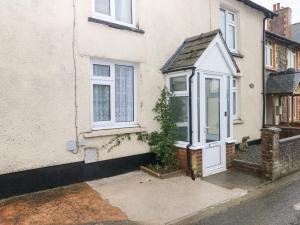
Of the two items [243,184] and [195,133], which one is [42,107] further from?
[243,184]

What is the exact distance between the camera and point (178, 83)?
7.47 metres

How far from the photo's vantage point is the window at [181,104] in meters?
7.20

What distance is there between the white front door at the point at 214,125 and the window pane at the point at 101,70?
261 centimetres

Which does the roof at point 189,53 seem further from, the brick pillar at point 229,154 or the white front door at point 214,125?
the brick pillar at point 229,154

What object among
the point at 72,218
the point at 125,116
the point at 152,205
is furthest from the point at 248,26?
the point at 72,218

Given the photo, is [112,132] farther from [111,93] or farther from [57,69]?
[57,69]

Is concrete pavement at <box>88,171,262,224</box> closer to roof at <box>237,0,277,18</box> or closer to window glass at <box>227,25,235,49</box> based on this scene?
window glass at <box>227,25,235,49</box>

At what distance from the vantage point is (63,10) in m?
6.01

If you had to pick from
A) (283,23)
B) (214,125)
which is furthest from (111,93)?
(283,23)

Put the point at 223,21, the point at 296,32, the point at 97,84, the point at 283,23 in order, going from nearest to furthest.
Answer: the point at 97,84, the point at 223,21, the point at 283,23, the point at 296,32

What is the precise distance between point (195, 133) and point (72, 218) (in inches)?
143

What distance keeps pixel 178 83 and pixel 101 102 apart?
218 cm

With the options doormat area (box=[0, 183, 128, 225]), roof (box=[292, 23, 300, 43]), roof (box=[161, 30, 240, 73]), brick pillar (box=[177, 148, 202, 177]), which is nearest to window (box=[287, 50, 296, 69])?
roof (box=[292, 23, 300, 43])

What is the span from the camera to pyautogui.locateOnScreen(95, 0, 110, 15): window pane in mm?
6770
